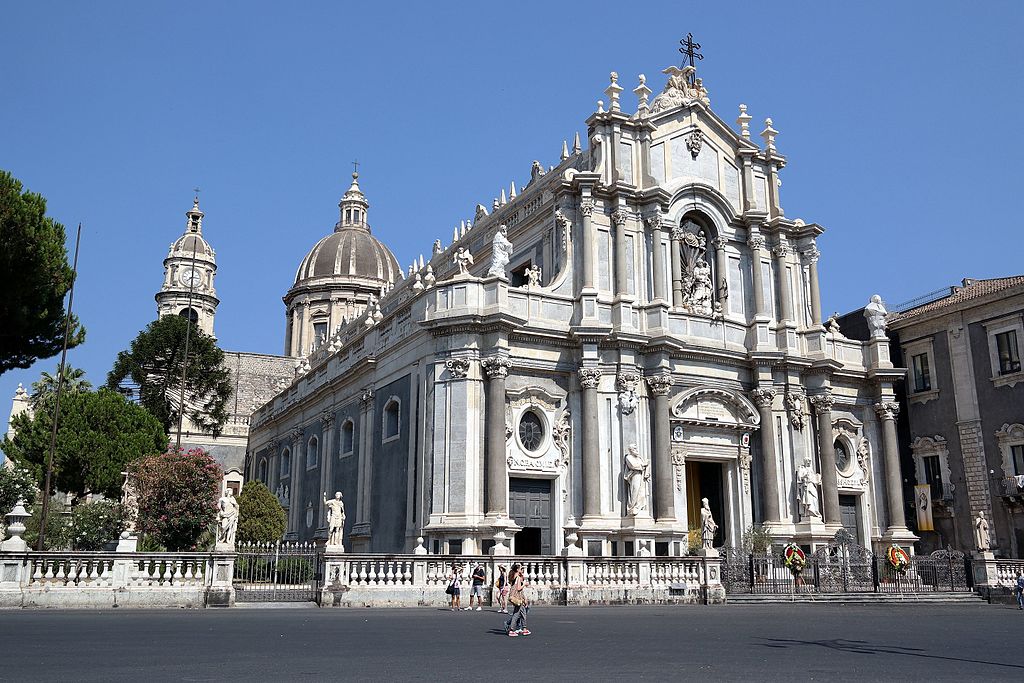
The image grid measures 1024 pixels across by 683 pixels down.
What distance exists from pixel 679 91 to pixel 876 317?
42.1ft

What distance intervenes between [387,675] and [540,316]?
76.8 feet

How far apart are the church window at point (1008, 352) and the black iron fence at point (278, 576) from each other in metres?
27.1

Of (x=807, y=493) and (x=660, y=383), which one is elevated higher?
(x=660, y=383)

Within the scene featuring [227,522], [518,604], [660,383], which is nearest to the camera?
[518,604]

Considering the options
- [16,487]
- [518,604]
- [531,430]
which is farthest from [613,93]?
[16,487]

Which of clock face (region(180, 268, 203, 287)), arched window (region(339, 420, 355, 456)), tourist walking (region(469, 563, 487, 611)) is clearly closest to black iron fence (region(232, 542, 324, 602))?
tourist walking (region(469, 563, 487, 611))

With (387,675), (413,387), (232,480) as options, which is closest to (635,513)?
(413,387)

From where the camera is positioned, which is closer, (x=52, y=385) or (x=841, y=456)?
(x=841, y=456)

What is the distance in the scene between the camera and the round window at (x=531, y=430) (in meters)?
32.1

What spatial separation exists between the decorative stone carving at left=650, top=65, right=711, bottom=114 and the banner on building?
18.5 m

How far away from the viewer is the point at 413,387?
108ft

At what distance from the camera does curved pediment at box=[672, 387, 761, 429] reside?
34.5m

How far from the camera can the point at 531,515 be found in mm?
31594

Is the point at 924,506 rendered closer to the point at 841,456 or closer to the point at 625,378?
the point at 841,456
